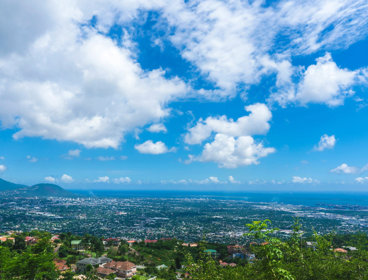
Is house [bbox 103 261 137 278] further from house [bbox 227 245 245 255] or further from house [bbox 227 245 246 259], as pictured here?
house [bbox 227 245 245 255]

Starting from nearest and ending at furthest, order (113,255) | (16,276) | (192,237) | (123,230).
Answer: (16,276) < (113,255) < (192,237) < (123,230)

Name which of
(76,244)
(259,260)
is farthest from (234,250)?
(259,260)

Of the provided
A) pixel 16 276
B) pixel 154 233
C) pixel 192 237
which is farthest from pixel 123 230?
pixel 16 276

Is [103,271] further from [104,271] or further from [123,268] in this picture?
[123,268]

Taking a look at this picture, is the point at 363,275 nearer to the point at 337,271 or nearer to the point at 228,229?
the point at 337,271

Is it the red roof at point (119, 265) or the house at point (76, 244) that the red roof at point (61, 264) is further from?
the house at point (76, 244)

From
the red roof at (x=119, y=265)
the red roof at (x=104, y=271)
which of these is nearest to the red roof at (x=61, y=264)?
the red roof at (x=104, y=271)
